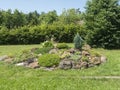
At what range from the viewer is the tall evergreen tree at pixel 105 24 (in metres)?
27.1

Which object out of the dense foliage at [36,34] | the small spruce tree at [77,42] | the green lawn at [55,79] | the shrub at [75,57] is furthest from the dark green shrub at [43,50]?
the dense foliage at [36,34]

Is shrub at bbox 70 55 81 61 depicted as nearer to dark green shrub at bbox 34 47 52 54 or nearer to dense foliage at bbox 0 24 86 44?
dark green shrub at bbox 34 47 52 54

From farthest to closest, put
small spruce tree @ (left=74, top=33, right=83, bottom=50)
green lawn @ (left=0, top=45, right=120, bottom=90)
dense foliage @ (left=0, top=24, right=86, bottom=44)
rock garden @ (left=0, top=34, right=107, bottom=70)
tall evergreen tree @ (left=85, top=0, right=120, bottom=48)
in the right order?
dense foliage @ (left=0, top=24, right=86, bottom=44), tall evergreen tree @ (left=85, top=0, right=120, bottom=48), small spruce tree @ (left=74, top=33, right=83, bottom=50), rock garden @ (left=0, top=34, right=107, bottom=70), green lawn @ (left=0, top=45, right=120, bottom=90)

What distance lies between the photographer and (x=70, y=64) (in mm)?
16312

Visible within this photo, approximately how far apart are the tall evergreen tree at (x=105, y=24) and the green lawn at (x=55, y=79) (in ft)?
34.1

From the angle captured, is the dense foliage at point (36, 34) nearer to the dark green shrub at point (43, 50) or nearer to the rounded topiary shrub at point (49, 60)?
the dark green shrub at point (43, 50)

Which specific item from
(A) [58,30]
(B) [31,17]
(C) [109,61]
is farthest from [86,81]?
(B) [31,17]

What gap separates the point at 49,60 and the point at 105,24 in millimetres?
11787

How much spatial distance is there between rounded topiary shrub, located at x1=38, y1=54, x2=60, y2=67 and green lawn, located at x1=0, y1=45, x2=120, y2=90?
914 millimetres

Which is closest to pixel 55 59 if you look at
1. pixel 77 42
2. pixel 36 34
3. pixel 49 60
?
pixel 49 60

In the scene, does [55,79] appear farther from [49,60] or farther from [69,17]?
[69,17]

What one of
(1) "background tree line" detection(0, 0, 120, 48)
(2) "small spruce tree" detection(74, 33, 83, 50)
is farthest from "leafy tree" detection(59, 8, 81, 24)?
(2) "small spruce tree" detection(74, 33, 83, 50)

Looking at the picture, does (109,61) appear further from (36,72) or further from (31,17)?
(31,17)

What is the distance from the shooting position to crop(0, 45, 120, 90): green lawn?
1191 centimetres
